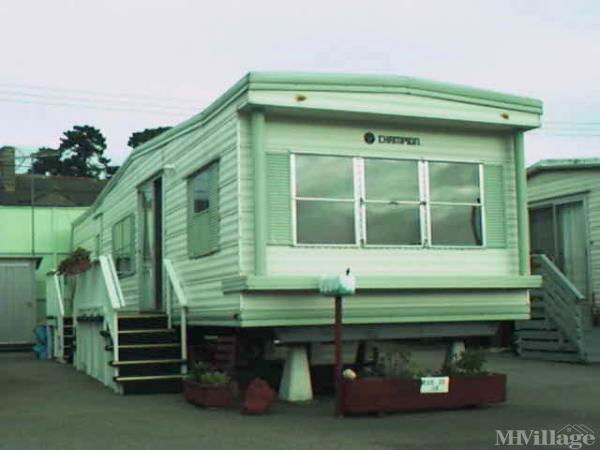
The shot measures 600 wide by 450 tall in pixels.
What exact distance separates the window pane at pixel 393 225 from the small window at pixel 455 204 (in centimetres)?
28

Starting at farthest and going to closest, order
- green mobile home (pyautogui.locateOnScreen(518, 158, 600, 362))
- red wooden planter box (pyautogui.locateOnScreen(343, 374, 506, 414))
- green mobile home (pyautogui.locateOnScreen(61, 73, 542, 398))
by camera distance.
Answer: green mobile home (pyautogui.locateOnScreen(518, 158, 600, 362))
green mobile home (pyautogui.locateOnScreen(61, 73, 542, 398))
red wooden planter box (pyautogui.locateOnScreen(343, 374, 506, 414))

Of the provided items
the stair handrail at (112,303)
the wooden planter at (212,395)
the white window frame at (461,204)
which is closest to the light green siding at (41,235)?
the stair handrail at (112,303)

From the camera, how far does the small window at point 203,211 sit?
470 inches

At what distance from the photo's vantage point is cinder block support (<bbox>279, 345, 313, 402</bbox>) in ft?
37.9

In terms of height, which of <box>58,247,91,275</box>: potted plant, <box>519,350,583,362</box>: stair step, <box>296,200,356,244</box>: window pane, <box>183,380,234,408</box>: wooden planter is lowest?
<box>519,350,583,362</box>: stair step

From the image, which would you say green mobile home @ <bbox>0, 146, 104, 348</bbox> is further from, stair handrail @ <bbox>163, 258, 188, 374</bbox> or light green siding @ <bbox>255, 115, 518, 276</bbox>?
light green siding @ <bbox>255, 115, 518, 276</bbox>

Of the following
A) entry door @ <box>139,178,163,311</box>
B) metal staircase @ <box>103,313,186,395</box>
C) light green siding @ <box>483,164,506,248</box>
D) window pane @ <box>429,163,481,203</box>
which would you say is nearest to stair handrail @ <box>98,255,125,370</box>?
metal staircase @ <box>103,313,186,395</box>

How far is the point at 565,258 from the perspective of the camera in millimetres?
19672

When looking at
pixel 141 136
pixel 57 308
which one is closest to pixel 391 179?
pixel 57 308

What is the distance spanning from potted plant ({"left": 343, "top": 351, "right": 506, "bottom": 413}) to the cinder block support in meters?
1.12

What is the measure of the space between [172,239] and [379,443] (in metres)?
6.71

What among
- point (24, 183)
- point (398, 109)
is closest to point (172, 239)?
point (398, 109)

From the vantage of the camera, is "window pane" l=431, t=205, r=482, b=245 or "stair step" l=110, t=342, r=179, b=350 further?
"stair step" l=110, t=342, r=179, b=350

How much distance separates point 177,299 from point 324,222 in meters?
Result: 3.11
